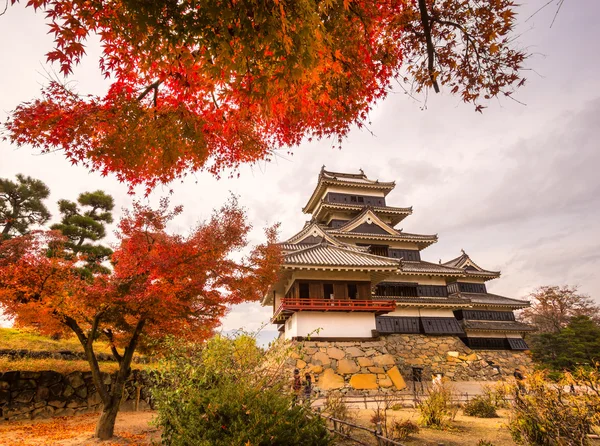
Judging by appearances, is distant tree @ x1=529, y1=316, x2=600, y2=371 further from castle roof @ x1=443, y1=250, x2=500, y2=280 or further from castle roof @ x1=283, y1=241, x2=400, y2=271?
castle roof @ x1=283, y1=241, x2=400, y2=271

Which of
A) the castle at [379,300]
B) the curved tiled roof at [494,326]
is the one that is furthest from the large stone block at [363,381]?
the curved tiled roof at [494,326]

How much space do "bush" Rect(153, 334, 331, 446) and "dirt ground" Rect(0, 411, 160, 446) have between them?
9.15 ft

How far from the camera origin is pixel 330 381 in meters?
15.2

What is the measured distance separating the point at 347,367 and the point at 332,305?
297 cm

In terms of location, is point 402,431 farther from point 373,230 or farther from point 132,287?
point 373,230

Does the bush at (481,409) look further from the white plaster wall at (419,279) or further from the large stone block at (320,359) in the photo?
the white plaster wall at (419,279)

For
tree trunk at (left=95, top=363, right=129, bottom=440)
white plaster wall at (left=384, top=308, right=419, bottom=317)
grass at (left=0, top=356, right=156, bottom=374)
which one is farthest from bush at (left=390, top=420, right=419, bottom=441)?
white plaster wall at (left=384, top=308, right=419, bottom=317)

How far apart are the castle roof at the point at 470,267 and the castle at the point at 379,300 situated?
0.28 feet

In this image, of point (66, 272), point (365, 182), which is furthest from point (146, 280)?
point (365, 182)

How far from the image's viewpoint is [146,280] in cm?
902

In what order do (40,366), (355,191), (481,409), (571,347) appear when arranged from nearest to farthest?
(481,409) < (40,366) < (571,347) < (355,191)

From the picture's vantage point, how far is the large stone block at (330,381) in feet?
49.4

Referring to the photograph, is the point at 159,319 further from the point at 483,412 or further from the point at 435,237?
the point at 435,237

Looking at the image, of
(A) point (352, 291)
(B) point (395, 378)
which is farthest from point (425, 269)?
(B) point (395, 378)
